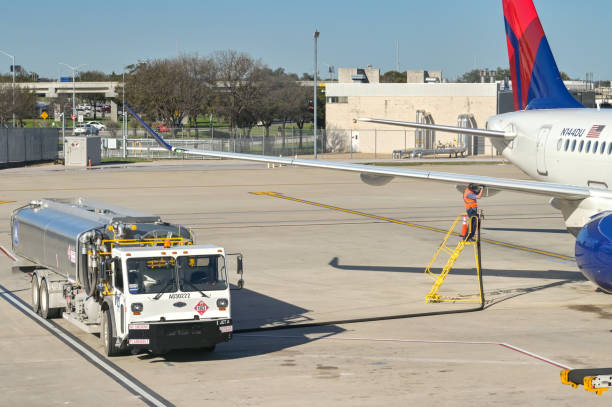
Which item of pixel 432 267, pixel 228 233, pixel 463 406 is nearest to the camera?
pixel 463 406

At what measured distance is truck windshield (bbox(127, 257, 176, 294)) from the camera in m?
17.4

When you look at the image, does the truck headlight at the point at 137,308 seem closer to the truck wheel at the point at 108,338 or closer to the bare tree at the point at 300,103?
the truck wheel at the point at 108,338

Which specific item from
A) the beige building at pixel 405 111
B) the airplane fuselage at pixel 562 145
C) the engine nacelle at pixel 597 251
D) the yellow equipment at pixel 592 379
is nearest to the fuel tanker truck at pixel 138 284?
the engine nacelle at pixel 597 251

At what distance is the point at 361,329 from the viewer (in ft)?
67.4

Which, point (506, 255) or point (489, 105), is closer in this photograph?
point (506, 255)

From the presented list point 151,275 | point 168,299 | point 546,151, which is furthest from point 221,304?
point 546,151

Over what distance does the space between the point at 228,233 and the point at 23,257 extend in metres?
13.1

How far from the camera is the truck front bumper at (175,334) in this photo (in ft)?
55.6

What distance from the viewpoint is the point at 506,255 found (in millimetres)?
31547

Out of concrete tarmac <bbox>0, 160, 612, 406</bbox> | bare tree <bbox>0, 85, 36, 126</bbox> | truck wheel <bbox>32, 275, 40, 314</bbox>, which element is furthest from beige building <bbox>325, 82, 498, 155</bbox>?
truck wheel <bbox>32, 275, 40, 314</bbox>

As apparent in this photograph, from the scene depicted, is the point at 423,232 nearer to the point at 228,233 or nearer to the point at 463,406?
the point at 228,233

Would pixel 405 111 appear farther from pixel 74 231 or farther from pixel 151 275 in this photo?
pixel 151 275

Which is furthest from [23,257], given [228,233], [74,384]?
[228,233]

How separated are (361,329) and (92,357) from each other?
6.42 meters
